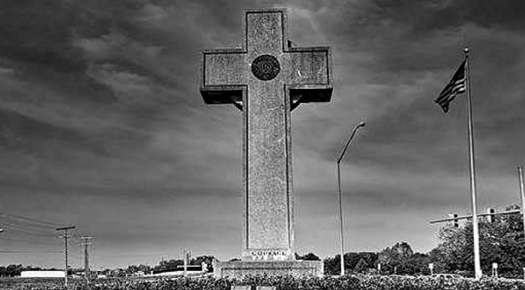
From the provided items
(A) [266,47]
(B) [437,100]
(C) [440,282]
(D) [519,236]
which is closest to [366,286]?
(C) [440,282]

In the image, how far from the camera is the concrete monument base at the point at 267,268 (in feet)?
61.6

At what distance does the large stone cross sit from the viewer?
811 inches

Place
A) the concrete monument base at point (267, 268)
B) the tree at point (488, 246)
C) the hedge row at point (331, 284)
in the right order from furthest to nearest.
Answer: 1. the tree at point (488, 246)
2. the concrete monument base at point (267, 268)
3. the hedge row at point (331, 284)

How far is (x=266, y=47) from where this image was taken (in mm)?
22516

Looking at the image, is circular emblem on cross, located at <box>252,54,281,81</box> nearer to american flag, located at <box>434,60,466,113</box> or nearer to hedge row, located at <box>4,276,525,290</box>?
hedge row, located at <box>4,276,525,290</box>

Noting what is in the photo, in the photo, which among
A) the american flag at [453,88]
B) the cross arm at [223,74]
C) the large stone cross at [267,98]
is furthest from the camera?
the american flag at [453,88]

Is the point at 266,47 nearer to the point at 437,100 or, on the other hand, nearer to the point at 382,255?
the point at 437,100

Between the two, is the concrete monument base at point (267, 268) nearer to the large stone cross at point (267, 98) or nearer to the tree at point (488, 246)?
the large stone cross at point (267, 98)

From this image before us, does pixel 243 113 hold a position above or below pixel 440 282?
above

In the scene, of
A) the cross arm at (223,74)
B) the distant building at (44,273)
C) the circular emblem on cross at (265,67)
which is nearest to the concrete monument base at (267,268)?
the cross arm at (223,74)

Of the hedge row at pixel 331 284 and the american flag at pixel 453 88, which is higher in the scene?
the american flag at pixel 453 88

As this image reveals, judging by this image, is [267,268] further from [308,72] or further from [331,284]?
[308,72]

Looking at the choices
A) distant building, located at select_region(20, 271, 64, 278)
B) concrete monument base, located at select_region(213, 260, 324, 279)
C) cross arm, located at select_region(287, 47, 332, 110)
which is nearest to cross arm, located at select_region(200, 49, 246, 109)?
cross arm, located at select_region(287, 47, 332, 110)

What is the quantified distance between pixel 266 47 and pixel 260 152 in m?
3.64
